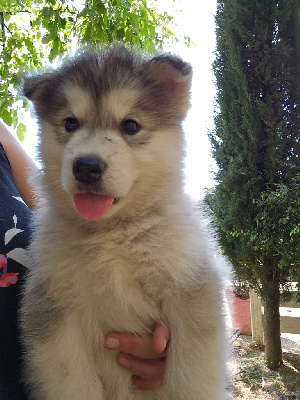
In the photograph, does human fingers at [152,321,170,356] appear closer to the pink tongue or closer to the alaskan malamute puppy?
the alaskan malamute puppy

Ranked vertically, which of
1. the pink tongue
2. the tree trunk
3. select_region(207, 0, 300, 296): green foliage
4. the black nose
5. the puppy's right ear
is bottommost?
the tree trunk

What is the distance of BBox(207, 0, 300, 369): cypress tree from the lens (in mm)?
5203

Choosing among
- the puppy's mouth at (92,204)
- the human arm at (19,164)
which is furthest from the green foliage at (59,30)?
the puppy's mouth at (92,204)

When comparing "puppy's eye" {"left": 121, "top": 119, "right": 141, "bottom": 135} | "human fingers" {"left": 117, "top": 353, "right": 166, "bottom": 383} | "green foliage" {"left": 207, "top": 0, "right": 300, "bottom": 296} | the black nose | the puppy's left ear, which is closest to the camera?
the black nose

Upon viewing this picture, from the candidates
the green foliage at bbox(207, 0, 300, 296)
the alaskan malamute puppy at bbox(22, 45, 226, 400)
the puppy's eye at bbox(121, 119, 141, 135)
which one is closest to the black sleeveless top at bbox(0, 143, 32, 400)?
the alaskan malamute puppy at bbox(22, 45, 226, 400)

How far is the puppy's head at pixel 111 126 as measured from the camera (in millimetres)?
1588

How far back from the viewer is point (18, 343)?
1878 millimetres

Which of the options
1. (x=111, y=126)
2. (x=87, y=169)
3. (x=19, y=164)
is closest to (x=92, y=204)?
(x=87, y=169)

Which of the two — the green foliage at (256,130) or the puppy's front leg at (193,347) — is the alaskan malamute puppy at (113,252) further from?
the green foliage at (256,130)

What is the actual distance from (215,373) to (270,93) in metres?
4.71

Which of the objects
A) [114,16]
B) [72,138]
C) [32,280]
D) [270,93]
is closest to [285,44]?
[270,93]

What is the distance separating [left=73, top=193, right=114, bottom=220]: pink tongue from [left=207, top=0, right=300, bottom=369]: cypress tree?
12.3 feet

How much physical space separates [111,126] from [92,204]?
15.1 inches

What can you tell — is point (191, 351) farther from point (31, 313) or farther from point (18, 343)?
point (18, 343)
